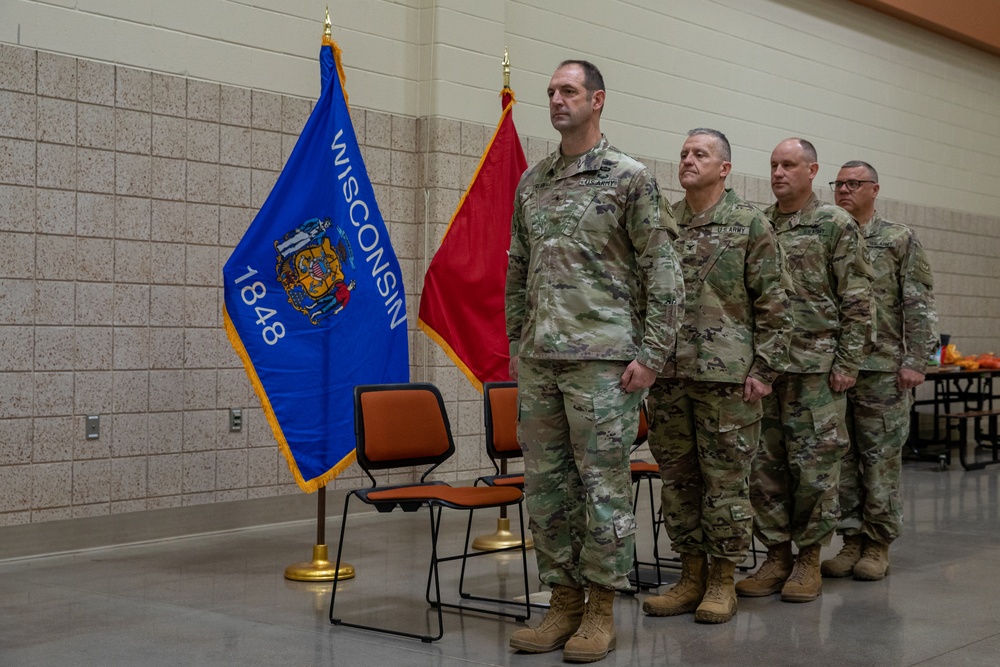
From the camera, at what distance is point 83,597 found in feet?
14.7

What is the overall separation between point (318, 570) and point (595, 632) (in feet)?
5.65

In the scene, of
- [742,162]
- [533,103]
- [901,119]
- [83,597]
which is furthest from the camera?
[901,119]

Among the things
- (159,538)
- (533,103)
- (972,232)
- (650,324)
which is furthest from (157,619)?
(972,232)

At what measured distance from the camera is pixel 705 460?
429 centimetres

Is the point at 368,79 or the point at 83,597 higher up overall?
the point at 368,79

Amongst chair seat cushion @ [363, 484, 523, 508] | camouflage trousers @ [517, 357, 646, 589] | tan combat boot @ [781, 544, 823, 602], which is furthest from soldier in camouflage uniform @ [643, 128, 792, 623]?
chair seat cushion @ [363, 484, 523, 508]

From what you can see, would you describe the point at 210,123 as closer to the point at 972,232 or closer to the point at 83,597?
the point at 83,597

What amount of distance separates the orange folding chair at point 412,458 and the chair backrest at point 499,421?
292 millimetres

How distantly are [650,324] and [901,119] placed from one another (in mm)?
8820

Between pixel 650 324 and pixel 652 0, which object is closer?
pixel 650 324

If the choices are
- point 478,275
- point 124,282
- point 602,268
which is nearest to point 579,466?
point 602,268

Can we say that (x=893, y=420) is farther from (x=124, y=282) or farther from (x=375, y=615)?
(x=124, y=282)

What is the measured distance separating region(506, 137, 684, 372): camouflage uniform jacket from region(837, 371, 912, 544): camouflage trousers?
1849mm

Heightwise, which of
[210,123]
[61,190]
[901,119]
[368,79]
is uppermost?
[901,119]
